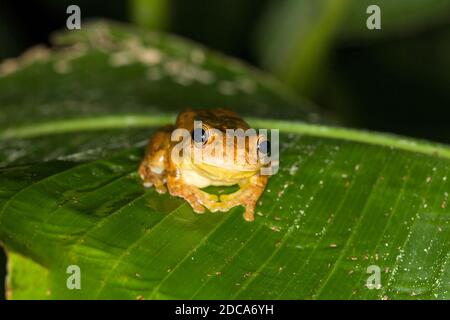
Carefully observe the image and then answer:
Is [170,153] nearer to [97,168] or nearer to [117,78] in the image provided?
[97,168]

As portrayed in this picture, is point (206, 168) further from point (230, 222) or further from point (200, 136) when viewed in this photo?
point (230, 222)

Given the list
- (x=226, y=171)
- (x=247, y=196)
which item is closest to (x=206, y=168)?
(x=226, y=171)

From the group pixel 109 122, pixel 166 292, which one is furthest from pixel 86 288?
pixel 109 122

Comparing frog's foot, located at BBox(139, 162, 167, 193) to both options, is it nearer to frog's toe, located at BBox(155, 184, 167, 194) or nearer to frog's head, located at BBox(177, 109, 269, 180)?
frog's toe, located at BBox(155, 184, 167, 194)

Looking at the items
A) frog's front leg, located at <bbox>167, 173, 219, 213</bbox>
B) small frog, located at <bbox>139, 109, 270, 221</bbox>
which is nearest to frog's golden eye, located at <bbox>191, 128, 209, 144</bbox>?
small frog, located at <bbox>139, 109, 270, 221</bbox>

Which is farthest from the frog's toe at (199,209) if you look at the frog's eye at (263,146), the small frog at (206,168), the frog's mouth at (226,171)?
the frog's eye at (263,146)

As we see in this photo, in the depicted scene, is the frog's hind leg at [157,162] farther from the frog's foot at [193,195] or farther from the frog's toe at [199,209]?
the frog's toe at [199,209]
